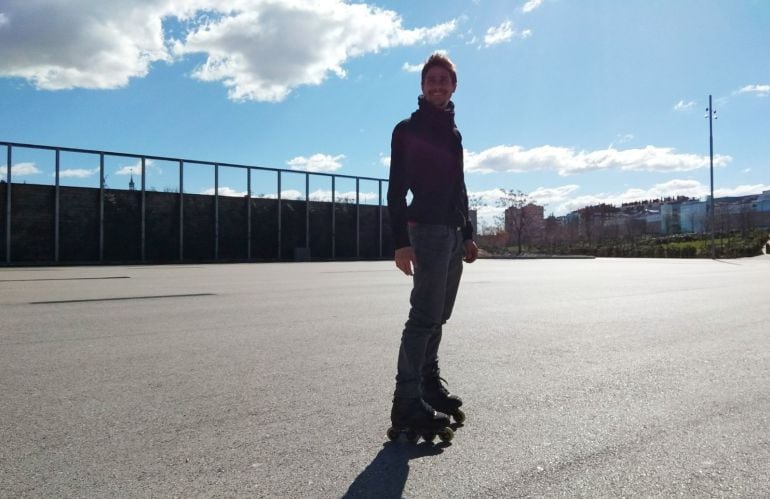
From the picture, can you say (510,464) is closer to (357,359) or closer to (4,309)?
(357,359)

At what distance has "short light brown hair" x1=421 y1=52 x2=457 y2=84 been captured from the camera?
3.04m

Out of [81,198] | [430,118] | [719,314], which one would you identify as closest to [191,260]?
[81,198]

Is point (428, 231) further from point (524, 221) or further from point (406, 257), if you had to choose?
point (524, 221)

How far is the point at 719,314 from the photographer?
7547 mm

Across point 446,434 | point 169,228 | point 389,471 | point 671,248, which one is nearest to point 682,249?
point 671,248

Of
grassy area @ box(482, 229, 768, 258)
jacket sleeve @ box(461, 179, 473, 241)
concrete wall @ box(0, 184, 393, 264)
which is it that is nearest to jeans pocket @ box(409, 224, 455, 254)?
jacket sleeve @ box(461, 179, 473, 241)

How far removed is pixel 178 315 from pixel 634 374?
210 inches

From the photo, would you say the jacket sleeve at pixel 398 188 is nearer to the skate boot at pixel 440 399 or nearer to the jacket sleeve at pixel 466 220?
the jacket sleeve at pixel 466 220

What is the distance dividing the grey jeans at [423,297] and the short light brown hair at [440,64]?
82 cm

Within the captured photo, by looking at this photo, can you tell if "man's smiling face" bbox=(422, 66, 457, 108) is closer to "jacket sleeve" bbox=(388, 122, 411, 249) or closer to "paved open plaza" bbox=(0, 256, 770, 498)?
"jacket sleeve" bbox=(388, 122, 411, 249)

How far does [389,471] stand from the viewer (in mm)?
2375

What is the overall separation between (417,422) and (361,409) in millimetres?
602

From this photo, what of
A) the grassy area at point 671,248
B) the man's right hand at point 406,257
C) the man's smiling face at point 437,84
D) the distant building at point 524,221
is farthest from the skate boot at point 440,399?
the distant building at point 524,221

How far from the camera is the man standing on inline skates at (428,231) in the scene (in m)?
2.83
